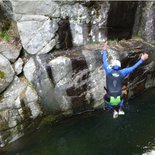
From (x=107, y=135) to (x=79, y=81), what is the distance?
9.80 feet

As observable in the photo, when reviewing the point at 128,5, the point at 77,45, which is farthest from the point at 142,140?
the point at 128,5

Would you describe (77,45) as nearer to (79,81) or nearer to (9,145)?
(79,81)

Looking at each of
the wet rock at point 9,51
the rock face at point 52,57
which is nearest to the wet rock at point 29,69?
the rock face at point 52,57

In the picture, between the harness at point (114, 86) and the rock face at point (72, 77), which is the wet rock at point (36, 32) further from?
the harness at point (114, 86)

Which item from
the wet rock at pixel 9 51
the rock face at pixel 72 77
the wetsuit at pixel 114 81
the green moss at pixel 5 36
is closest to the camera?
the wetsuit at pixel 114 81

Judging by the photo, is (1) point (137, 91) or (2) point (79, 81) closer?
(2) point (79, 81)

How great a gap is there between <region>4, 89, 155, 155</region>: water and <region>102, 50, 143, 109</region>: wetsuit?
2519 mm

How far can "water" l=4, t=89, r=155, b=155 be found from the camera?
1360cm

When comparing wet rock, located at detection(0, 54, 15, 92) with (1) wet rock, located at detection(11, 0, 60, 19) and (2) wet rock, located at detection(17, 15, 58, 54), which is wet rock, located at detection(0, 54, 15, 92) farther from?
(1) wet rock, located at detection(11, 0, 60, 19)

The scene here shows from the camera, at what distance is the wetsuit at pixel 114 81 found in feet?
38.1

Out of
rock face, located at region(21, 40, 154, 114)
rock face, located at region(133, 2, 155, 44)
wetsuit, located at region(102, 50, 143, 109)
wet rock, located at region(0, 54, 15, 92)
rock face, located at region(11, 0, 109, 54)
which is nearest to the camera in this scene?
wetsuit, located at region(102, 50, 143, 109)

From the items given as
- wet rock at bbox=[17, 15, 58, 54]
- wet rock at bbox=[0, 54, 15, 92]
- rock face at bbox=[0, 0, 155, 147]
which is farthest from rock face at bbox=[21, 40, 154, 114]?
wet rock at bbox=[0, 54, 15, 92]

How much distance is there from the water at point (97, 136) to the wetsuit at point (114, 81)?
252 cm

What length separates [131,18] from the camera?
15.2 m
